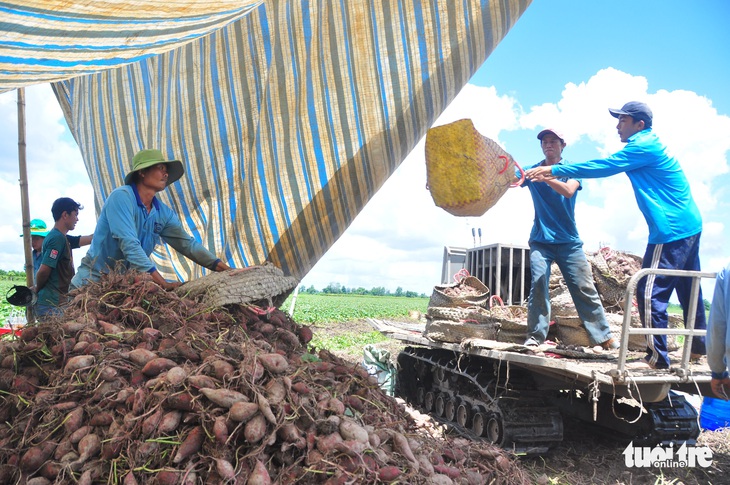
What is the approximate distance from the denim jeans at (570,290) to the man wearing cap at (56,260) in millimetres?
4011

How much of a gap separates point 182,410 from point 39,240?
4143 mm

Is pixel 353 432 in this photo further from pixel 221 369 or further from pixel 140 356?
pixel 140 356

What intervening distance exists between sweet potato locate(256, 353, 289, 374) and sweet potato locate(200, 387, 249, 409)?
0.86 feet

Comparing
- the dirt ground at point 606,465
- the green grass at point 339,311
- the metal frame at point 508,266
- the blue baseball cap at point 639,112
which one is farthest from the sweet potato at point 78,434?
the green grass at point 339,311

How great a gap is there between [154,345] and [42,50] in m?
1.56

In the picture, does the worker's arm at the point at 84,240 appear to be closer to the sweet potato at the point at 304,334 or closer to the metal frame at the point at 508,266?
the sweet potato at the point at 304,334

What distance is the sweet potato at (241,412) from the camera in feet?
7.22

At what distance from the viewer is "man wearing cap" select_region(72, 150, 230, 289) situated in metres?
3.35

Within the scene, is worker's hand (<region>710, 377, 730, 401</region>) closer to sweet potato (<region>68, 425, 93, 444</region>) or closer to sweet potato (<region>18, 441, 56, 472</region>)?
sweet potato (<region>68, 425, 93, 444</region>)

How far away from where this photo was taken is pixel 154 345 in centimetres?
268

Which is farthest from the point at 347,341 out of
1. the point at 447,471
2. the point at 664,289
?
the point at 447,471

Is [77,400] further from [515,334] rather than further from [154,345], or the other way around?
[515,334]

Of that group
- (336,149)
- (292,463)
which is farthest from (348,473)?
(336,149)

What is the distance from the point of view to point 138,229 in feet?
12.0
